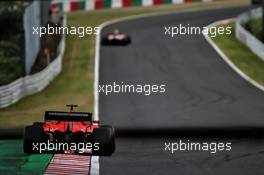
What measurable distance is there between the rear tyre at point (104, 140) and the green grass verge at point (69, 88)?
6571mm

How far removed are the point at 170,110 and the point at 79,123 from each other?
7853 mm

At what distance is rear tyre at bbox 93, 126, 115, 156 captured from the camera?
13.2 metres

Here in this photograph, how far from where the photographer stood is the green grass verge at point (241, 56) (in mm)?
28048

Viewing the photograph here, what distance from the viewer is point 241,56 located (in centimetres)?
3206

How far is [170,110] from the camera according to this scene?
2100cm

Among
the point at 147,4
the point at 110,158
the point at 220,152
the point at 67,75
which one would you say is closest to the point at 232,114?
the point at 220,152
